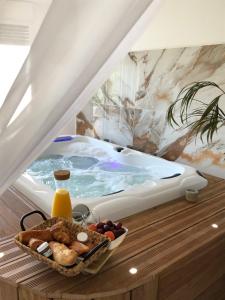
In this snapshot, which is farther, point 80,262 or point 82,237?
point 82,237

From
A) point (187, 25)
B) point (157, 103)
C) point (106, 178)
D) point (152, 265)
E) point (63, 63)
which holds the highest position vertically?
point (187, 25)

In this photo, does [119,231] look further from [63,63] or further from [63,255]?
[63,63]

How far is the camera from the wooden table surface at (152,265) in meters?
1.11

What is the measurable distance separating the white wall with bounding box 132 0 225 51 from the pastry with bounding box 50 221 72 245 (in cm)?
193

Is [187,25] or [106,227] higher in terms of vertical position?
[187,25]

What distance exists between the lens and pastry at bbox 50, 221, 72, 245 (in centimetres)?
114

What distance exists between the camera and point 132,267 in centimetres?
122

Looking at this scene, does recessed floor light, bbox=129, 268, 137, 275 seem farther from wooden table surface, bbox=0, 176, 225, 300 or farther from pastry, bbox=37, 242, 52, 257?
pastry, bbox=37, 242, 52, 257

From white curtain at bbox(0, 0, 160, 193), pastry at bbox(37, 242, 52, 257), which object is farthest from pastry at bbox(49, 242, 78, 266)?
white curtain at bbox(0, 0, 160, 193)

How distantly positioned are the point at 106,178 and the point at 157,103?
924 mm

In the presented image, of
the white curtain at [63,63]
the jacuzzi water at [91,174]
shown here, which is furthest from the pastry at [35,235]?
the jacuzzi water at [91,174]

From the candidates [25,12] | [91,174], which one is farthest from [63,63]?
[91,174]

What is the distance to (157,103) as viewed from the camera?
2889 mm

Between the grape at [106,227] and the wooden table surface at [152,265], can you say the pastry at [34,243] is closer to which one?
the wooden table surface at [152,265]
